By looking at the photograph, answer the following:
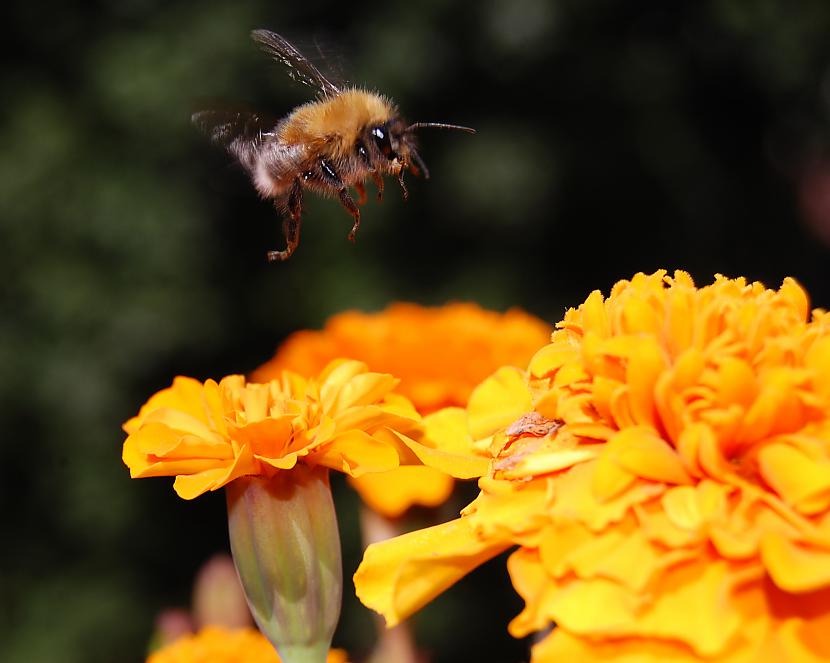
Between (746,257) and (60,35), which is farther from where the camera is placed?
(746,257)

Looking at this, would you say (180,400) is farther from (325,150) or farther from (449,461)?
(325,150)

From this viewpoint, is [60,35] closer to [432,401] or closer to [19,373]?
[19,373]

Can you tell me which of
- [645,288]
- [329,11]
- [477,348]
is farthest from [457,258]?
[645,288]

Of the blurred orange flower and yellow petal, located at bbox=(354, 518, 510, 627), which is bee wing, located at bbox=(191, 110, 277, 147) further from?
yellow petal, located at bbox=(354, 518, 510, 627)

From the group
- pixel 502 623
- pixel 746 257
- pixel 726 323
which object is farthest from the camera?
pixel 746 257

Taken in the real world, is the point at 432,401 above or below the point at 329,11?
below

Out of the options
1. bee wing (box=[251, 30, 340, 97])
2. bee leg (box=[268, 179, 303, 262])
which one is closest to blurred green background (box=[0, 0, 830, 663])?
bee wing (box=[251, 30, 340, 97])

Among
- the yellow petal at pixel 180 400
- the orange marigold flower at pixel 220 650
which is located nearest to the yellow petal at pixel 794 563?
the yellow petal at pixel 180 400

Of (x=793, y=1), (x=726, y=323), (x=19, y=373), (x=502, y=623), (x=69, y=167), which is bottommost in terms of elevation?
(x=502, y=623)
